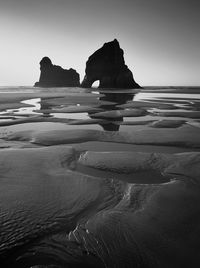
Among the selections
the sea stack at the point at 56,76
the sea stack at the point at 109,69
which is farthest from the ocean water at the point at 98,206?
the sea stack at the point at 56,76

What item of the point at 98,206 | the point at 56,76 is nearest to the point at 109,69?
the point at 56,76

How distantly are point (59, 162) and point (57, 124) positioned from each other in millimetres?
4582

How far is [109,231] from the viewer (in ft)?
8.15

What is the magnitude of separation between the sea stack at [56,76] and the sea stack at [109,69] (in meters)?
32.2

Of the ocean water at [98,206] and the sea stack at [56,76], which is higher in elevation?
the sea stack at [56,76]

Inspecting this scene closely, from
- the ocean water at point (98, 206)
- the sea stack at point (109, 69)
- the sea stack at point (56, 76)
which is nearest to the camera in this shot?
the ocean water at point (98, 206)

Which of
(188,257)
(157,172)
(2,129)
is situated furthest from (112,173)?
(2,129)

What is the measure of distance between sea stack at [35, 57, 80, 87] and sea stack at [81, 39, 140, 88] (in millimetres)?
32189

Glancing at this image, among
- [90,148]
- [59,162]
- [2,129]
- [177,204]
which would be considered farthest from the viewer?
[2,129]

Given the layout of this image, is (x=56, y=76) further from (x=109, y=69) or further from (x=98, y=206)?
(x=98, y=206)

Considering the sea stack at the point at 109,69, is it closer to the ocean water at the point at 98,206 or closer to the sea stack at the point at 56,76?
the sea stack at the point at 56,76

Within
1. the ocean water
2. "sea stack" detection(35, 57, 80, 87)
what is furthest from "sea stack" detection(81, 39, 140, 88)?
the ocean water

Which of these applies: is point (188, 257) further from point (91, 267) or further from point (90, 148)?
point (90, 148)

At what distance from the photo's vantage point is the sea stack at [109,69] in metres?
75.4
